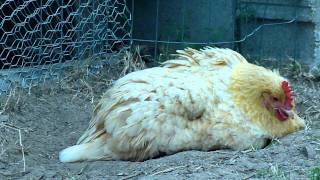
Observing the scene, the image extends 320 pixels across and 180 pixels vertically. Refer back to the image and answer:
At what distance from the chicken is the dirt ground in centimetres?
9

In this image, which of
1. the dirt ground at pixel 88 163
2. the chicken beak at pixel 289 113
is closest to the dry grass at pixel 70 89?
the dirt ground at pixel 88 163

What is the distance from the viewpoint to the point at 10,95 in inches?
206

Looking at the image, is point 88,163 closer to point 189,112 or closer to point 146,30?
point 189,112

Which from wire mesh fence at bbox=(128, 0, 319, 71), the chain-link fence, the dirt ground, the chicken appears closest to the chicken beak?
the chicken

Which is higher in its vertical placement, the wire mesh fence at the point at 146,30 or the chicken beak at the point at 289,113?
the wire mesh fence at the point at 146,30

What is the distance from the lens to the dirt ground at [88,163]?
3.58 m

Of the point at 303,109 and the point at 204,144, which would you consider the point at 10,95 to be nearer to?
the point at 204,144

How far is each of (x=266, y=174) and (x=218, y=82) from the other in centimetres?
92

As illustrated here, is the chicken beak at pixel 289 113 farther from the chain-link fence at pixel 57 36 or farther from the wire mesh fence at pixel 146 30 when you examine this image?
the chain-link fence at pixel 57 36

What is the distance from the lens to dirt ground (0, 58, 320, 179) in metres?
3.58

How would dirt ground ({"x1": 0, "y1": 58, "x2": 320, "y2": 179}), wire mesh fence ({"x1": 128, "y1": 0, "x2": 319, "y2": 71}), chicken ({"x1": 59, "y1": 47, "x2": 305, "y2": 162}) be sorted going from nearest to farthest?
dirt ground ({"x1": 0, "y1": 58, "x2": 320, "y2": 179}) → chicken ({"x1": 59, "y1": 47, "x2": 305, "y2": 162}) → wire mesh fence ({"x1": 128, "y1": 0, "x2": 319, "y2": 71})

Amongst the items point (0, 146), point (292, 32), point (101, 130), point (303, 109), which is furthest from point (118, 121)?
point (292, 32)

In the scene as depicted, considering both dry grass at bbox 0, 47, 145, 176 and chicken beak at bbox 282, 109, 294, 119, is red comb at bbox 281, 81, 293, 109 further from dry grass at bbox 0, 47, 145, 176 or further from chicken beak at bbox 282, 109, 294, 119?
dry grass at bbox 0, 47, 145, 176

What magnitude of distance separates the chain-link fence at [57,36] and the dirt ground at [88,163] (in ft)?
0.61
